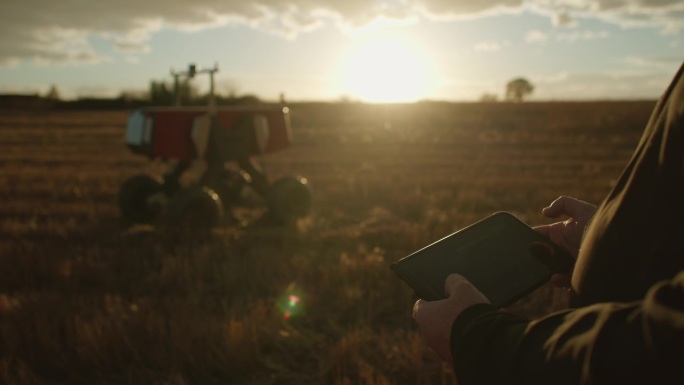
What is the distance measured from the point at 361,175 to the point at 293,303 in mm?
7852

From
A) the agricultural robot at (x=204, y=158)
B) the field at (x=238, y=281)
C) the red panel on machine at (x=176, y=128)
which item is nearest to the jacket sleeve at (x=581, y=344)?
the field at (x=238, y=281)

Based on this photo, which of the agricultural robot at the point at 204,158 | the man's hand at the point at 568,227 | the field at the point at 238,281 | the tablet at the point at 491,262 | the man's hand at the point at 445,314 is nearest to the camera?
the man's hand at the point at 445,314

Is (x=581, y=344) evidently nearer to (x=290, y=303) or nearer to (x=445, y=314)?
(x=445, y=314)

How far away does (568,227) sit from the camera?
162 centimetres

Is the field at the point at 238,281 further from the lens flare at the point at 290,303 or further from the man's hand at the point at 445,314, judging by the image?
the man's hand at the point at 445,314

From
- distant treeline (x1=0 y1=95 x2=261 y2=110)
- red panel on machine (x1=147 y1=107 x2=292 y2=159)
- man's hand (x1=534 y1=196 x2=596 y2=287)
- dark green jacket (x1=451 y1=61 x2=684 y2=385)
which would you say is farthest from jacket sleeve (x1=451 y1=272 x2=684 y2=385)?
distant treeline (x1=0 y1=95 x2=261 y2=110)

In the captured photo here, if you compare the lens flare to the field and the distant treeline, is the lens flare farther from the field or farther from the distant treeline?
the distant treeline

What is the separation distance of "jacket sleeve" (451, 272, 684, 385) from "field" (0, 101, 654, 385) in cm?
194

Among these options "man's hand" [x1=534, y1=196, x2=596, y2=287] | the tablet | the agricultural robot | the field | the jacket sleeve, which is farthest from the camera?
the agricultural robot

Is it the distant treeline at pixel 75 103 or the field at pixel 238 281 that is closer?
the field at pixel 238 281

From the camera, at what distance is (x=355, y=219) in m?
7.81

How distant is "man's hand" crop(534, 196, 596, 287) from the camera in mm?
1576

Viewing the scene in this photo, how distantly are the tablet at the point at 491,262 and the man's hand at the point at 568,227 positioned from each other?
0.09 metres

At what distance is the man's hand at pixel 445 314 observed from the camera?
1.18 meters
